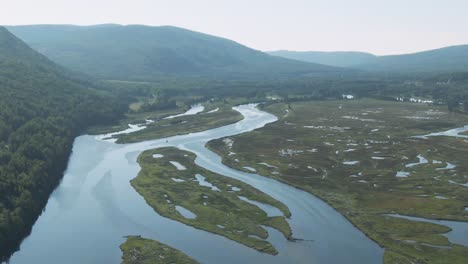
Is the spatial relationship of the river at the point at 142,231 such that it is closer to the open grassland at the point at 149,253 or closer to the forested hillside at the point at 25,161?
the open grassland at the point at 149,253

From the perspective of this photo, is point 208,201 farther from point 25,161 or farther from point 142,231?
point 25,161

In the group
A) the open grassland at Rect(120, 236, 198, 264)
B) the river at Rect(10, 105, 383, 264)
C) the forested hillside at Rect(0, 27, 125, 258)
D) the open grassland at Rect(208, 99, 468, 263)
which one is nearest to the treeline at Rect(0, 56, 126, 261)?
the forested hillside at Rect(0, 27, 125, 258)

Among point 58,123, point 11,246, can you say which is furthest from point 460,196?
point 58,123

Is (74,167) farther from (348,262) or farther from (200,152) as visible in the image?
(348,262)

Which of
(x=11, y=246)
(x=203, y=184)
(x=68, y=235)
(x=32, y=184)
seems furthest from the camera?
(x=203, y=184)

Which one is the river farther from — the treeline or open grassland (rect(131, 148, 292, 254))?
the treeline

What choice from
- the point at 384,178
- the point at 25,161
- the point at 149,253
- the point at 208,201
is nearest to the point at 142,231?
the point at 149,253

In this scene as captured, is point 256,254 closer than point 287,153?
Yes

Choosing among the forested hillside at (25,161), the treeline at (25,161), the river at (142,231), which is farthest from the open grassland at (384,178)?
the forested hillside at (25,161)
